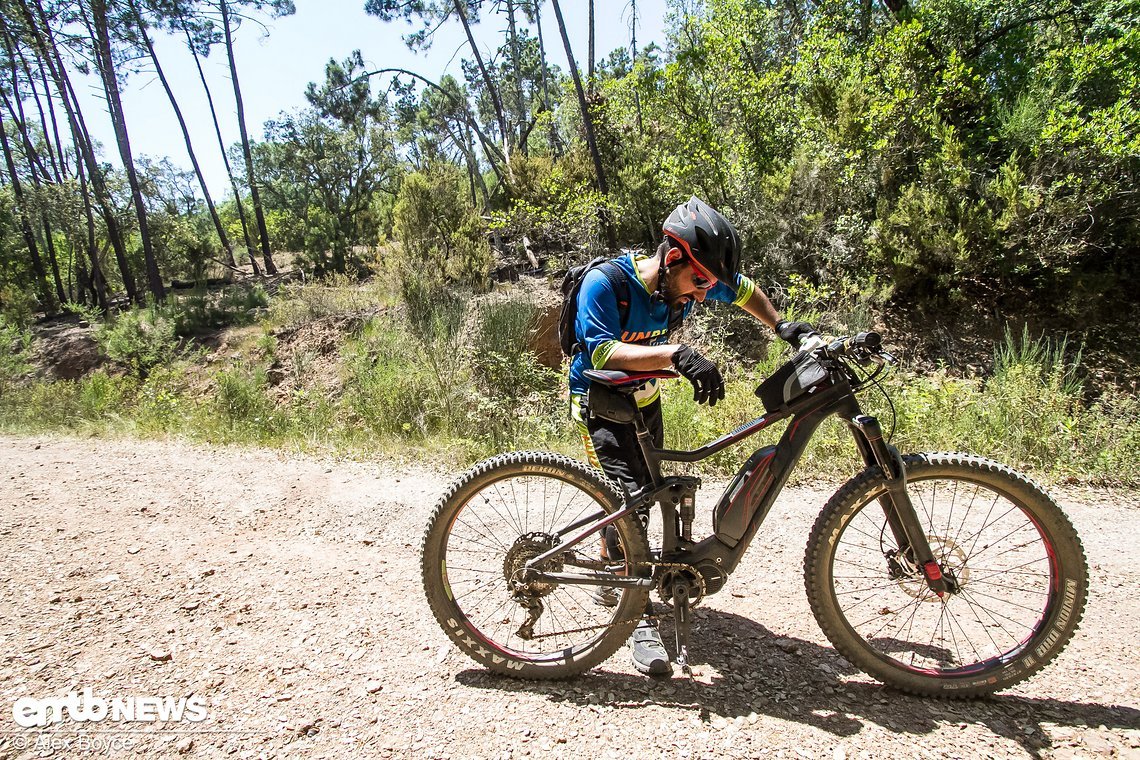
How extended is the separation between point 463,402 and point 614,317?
6085 millimetres

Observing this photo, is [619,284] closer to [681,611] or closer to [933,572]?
[681,611]

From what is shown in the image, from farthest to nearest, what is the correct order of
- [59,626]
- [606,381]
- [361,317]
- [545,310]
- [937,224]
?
[361,317] → [545,310] → [937,224] → [59,626] → [606,381]

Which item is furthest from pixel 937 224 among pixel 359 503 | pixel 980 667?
pixel 359 503

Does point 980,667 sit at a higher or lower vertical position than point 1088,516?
higher

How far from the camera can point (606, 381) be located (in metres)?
2.36

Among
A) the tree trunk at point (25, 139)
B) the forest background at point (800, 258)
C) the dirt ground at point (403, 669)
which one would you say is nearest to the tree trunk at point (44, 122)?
the tree trunk at point (25, 139)

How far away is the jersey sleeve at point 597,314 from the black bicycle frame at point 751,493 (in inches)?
14.9

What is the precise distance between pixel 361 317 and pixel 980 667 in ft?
41.1

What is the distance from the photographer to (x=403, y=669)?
2.74 metres

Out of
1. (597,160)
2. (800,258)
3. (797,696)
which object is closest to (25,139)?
(597,160)

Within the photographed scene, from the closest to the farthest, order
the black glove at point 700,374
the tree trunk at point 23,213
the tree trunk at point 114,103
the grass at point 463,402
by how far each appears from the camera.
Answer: the black glove at point 700,374, the grass at point 463,402, the tree trunk at point 114,103, the tree trunk at point 23,213

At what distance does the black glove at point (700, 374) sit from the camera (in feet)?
7.07

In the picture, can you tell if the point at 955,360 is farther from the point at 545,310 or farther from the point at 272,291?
the point at 272,291

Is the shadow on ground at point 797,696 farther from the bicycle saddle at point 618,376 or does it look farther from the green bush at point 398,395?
the green bush at point 398,395
